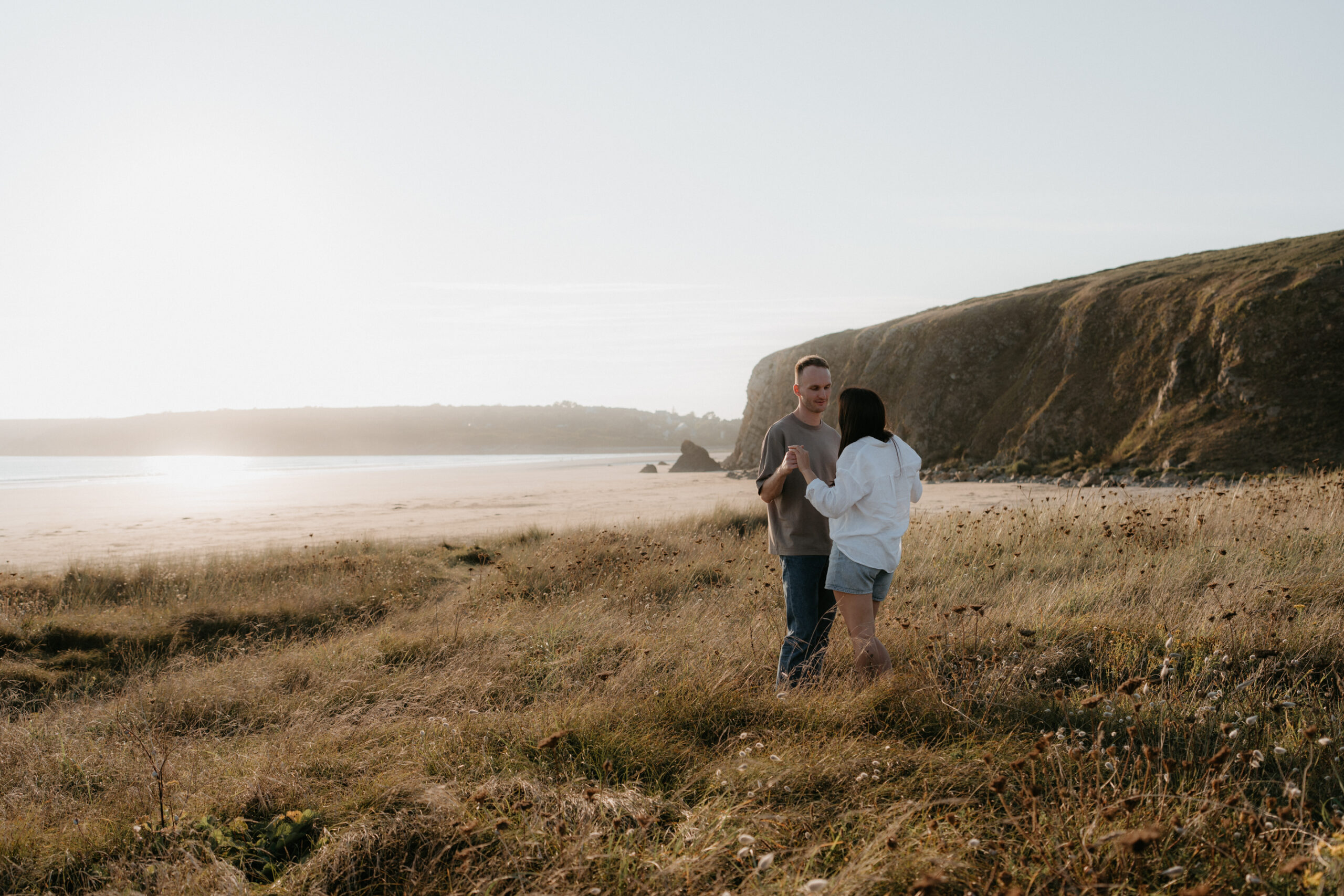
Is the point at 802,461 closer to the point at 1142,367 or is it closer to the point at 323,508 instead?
the point at 323,508

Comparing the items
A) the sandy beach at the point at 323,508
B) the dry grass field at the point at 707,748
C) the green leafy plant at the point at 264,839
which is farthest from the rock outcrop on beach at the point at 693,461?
the green leafy plant at the point at 264,839

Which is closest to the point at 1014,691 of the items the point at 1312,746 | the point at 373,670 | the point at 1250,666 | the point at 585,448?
the point at 1312,746

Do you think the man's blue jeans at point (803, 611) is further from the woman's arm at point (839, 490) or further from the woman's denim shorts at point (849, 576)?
the woman's arm at point (839, 490)

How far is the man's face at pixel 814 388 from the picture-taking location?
423 centimetres

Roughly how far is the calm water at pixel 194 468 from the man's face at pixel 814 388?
4494 centimetres

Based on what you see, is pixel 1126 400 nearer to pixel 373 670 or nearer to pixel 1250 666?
pixel 1250 666

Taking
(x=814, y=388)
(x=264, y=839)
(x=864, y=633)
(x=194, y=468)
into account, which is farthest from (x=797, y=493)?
(x=194, y=468)

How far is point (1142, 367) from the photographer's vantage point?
102 ft

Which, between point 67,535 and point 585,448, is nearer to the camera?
point 67,535

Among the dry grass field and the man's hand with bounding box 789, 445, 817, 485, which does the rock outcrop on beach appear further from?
the man's hand with bounding box 789, 445, 817, 485

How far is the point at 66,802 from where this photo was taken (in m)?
3.32

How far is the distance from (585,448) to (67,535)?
98144mm

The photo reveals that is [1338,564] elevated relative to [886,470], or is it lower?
lower

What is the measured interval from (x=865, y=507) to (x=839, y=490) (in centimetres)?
25
